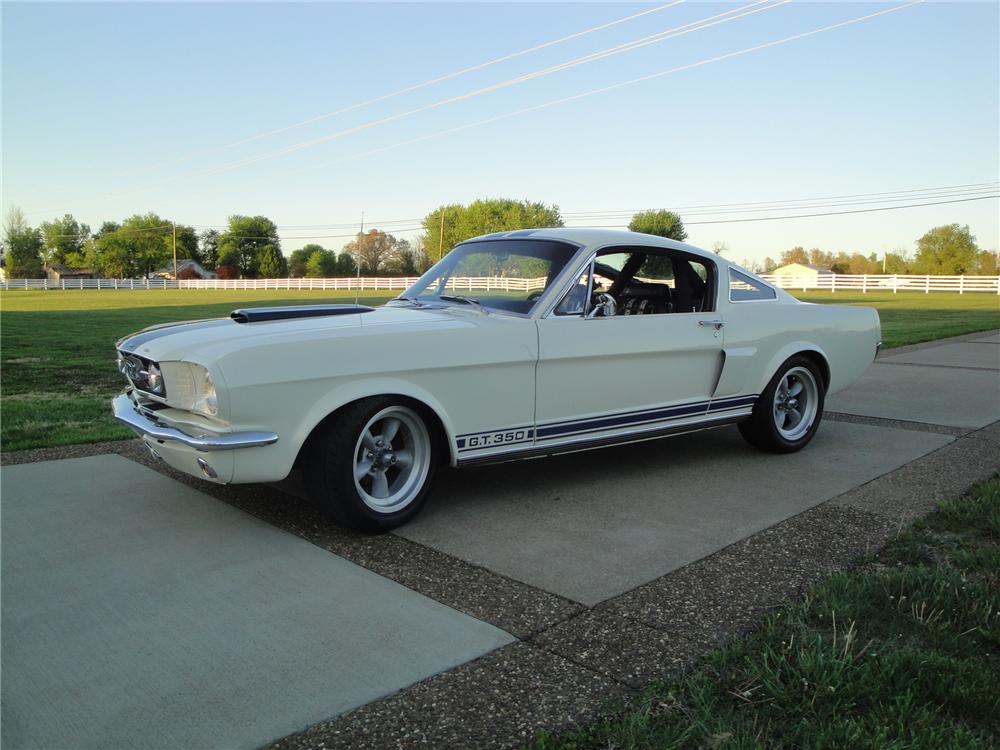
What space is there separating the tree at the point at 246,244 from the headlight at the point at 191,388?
109314mm

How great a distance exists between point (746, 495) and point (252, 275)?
4404 inches

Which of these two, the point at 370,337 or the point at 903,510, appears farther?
the point at 903,510

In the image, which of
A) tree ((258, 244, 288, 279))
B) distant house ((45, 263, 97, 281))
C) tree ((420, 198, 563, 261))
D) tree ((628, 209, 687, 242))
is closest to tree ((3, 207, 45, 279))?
distant house ((45, 263, 97, 281))

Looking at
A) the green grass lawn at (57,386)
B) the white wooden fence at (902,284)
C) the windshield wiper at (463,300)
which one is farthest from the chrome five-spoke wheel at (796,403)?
the white wooden fence at (902,284)

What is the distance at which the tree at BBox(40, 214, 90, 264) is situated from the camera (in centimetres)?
11094

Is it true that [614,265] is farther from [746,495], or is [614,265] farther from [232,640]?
[232,640]

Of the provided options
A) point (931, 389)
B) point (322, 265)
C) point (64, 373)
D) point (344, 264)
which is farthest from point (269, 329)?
point (322, 265)

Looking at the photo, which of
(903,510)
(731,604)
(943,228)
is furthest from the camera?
(943,228)

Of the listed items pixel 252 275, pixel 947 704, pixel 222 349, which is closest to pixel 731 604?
pixel 947 704

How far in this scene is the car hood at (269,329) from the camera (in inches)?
145

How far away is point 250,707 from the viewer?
7.82 ft

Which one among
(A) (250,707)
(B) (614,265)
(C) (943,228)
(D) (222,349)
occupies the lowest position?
(A) (250,707)

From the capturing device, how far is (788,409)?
5871mm

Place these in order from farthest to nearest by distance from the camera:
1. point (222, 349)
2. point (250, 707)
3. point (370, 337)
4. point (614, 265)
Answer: point (614, 265), point (370, 337), point (222, 349), point (250, 707)
